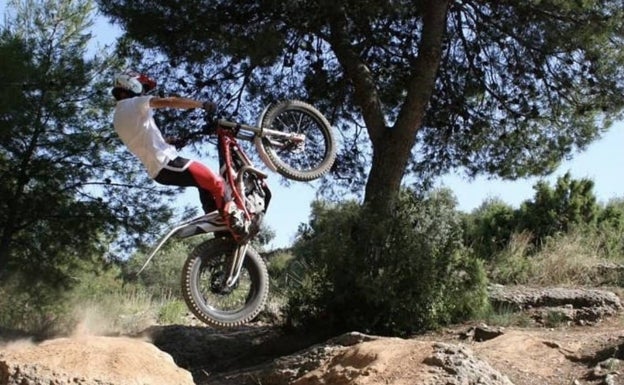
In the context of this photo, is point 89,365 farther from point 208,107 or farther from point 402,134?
point 402,134

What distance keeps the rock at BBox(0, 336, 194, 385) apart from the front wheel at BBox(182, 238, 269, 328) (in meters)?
1.14

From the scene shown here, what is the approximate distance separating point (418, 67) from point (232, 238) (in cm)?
518

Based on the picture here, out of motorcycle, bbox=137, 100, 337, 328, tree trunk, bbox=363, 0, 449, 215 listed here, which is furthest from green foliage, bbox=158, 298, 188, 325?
motorcycle, bbox=137, 100, 337, 328

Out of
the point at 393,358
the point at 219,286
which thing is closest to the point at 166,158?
the point at 219,286

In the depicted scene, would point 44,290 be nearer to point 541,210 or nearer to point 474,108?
point 474,108

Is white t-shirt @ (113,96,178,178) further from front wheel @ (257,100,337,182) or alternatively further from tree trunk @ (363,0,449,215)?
tree trunk @ (363,0,449,215)

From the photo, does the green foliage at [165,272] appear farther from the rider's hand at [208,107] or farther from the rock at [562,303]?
the rider's hand at [208,107]

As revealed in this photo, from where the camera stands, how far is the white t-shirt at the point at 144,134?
6.46m

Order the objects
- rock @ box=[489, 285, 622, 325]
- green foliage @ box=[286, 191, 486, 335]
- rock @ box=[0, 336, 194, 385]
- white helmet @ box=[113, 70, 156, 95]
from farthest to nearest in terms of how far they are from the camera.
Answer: rock @ box=[489, 285, 622, 325] → green foliage @ box=[286, 191, 486, 335] → rock @ box=[0, 336, 194, 385] → white helmet @ box=[113, 70, 156, 95]

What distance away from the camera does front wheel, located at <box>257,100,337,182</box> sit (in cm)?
688

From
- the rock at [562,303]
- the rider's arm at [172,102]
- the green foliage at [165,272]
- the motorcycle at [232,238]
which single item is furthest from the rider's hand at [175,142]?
the green foliage at [165,272]

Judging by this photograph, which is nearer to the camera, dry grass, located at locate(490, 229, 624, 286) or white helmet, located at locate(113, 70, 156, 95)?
white helmet, located at locate(113, 70, 156, 95)

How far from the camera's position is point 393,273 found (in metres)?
9.95

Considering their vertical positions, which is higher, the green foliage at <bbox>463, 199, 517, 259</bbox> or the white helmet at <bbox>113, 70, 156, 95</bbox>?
the green foliage at <bbox>463, 199, 517, 259</bbox>
